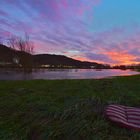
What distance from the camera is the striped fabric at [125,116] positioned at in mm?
4664

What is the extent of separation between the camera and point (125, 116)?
511 cm

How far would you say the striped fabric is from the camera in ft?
15.3

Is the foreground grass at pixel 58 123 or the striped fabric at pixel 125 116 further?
the striped fabric at pixel 125 116

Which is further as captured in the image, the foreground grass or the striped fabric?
the striped fabric

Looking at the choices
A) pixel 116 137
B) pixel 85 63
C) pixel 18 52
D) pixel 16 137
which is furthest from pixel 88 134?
pixel 85 63

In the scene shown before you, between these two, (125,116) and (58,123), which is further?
(125,116)

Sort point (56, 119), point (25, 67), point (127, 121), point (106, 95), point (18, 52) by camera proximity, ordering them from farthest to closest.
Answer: point (18, 52)
point (25, 67)
point (106, 95)
point (56, 119)
point (127, 121)

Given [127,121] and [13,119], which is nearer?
[127,121]

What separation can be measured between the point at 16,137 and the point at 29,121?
77cm

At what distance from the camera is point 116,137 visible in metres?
4.33

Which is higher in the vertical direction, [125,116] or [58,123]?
[125,116]

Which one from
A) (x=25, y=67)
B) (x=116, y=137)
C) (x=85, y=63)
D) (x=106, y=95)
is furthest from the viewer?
(x=85, y=63)

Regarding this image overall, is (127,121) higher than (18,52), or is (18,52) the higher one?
(18,52)

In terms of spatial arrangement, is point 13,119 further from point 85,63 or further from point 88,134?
point 85,63
